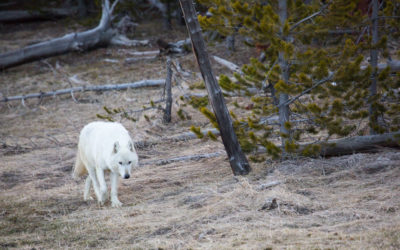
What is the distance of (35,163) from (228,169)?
401 centimetres

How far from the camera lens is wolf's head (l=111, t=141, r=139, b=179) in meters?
6.34

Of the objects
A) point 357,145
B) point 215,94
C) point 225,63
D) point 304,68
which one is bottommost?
point 357,145

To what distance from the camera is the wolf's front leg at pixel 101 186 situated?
6.73 metres

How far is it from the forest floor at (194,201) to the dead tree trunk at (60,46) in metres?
6.38

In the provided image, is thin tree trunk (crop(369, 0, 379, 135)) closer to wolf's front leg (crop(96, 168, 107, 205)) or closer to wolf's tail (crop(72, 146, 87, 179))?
wolf's front leg (crop(96, 168, 107, 205))

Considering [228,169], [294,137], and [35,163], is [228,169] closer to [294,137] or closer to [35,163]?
[294,137]

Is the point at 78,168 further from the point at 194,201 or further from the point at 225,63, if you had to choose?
the point at 225,63

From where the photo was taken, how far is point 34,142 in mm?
10680

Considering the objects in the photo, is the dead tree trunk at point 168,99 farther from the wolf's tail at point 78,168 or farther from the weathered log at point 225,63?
the weathered log at point 225,63

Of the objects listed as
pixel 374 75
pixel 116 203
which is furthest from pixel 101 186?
pixel 374 75

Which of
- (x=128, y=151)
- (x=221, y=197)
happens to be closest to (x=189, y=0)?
(x=128, y=151)

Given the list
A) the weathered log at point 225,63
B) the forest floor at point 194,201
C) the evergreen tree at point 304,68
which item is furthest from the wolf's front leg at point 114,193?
the weathered log at point 225,63

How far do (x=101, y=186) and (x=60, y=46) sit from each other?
11.7 metres

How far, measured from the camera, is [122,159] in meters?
6.34
